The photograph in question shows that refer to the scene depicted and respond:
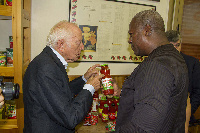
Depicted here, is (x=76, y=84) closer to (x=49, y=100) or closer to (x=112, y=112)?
(x=112, y=112)

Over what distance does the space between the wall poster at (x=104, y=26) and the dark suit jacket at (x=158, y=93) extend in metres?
1.48

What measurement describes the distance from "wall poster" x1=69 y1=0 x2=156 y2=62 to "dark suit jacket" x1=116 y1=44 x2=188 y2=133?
148 centimetres

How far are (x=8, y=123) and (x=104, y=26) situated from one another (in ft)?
5.48

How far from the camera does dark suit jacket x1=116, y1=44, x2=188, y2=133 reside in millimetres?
780

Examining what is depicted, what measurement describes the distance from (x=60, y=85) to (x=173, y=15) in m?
2.39

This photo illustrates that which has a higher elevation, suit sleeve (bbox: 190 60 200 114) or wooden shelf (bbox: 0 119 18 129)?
suit sleeve (bbox: 190 60 200 114)

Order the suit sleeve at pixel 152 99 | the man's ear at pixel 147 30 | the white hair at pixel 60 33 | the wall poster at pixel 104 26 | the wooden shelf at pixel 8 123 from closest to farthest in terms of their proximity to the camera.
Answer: the suit sleeve at pixel 152 99, the man's ear at pixel 147 30, the white hair at pixel 60 33, the wooden shelf at pixel 8 123, the wall poster at pixel 104 26

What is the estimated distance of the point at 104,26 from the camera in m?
2.38

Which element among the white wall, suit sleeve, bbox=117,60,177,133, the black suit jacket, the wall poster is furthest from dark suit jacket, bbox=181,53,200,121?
the white wall

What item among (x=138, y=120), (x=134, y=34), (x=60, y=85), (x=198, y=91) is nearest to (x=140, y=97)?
(x=138, y=120)

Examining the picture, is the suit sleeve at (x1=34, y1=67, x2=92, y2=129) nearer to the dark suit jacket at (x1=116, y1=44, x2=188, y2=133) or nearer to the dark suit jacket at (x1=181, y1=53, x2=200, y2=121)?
the dark suit jacket at (x1=116, y1=44, x2=188, y2=133)

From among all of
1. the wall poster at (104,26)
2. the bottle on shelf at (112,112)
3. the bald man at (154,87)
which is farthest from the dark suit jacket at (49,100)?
the wall poster at (104,26)

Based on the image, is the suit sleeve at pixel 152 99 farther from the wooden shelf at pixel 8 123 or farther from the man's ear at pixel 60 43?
the wooden shelf at pixel 8 123

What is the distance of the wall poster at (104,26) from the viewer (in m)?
2.25
